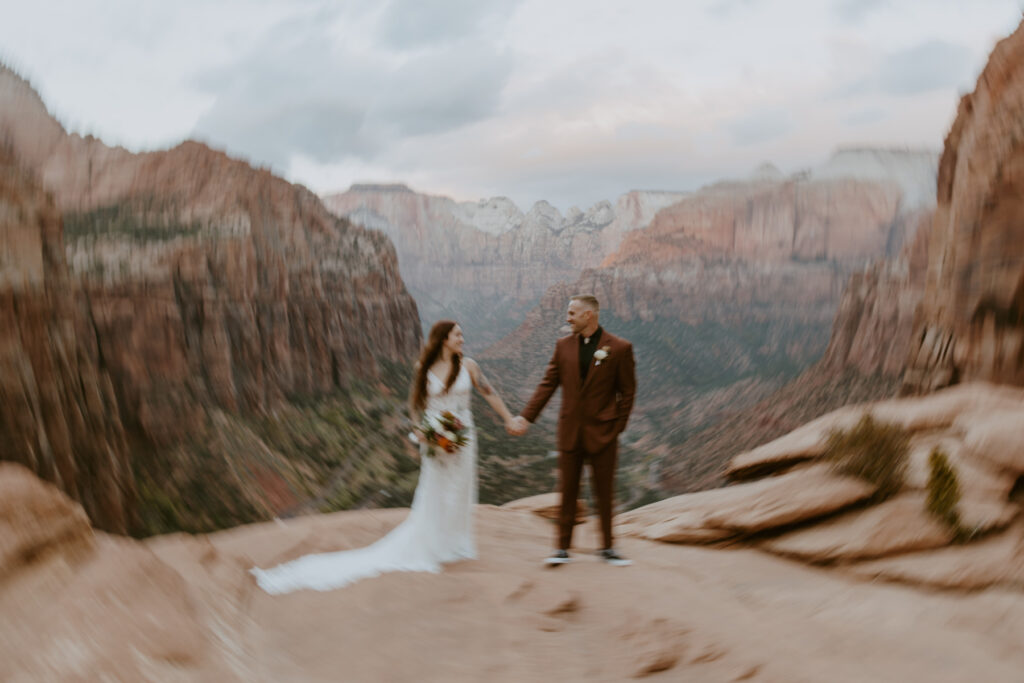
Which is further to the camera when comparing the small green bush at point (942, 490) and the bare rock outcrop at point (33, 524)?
the small green bush at point (942, 490)

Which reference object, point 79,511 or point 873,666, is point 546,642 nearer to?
point 873,666

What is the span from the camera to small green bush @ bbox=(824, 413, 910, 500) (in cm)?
652

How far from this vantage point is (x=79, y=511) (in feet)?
12.7

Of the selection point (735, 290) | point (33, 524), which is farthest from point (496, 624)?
point (735, 290)

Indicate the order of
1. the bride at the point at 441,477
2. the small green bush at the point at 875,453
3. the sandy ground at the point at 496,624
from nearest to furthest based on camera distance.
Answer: the sandy ground at the point at 496,624
the bride at the point at 441,477
the small green bush at the point at 875,453

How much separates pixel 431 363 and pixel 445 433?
2.19 feet

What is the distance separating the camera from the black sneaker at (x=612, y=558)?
20.9 ft

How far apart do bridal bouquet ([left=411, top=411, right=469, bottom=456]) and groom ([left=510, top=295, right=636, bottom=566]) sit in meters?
0.57

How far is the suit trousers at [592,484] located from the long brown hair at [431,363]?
1262 millimetres

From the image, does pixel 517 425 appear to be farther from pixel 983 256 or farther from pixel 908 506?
pixel 983 256

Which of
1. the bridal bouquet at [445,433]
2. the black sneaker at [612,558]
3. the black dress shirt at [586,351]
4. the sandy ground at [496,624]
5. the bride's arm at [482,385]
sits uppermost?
the black dress shirt at [586,351]

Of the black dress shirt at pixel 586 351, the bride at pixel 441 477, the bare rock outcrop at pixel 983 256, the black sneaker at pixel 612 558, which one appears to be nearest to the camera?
the bride at pixel 441 477

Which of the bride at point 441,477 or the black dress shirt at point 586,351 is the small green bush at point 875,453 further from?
the bride at point 441,477

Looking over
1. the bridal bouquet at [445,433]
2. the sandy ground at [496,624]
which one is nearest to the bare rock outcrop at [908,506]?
the sandy ground at [496,624]
